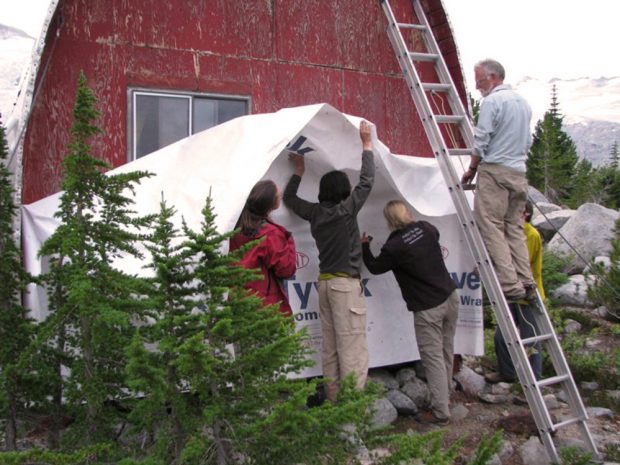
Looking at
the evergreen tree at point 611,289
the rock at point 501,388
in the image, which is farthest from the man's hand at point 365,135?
the evergreen tree at point 611,289

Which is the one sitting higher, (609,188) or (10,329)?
(609,188)

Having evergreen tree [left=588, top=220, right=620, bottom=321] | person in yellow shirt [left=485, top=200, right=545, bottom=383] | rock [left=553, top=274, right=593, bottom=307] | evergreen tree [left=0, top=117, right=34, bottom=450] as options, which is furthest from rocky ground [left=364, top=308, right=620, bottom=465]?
rock [left=553, top=274, right=593, bottom=307]

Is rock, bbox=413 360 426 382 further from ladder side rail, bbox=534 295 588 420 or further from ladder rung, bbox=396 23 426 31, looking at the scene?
ladder rung, bbox=396 23 426 31

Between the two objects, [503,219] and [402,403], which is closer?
[503,219]

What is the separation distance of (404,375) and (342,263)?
186 cm

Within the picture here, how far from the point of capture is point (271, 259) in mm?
4953

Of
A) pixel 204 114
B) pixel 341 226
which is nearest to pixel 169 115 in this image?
pixel 204 114

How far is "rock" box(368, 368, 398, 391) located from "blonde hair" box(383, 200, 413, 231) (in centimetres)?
156

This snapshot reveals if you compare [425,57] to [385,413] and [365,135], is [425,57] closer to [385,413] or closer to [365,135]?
[365,135]

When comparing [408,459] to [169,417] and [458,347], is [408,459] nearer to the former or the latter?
[169,417]

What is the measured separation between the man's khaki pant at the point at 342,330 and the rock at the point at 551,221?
1088 cm

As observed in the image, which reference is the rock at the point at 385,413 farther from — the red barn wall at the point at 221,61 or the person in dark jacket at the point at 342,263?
the red barn wall at the point at 221,61

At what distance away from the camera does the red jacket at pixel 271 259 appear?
4.93m

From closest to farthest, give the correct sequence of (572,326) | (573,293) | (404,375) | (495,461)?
(495,461)
(404,375)
(572,326)
(573,293)
